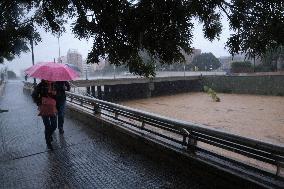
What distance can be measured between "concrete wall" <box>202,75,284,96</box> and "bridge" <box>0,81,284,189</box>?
37573 mm

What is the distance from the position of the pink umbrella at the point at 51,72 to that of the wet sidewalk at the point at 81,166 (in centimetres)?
181

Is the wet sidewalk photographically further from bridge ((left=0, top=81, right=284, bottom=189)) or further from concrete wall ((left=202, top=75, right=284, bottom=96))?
concrete wall ((left=202, top=75, right=284, bottom=96))

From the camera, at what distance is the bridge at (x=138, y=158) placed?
17.5ft

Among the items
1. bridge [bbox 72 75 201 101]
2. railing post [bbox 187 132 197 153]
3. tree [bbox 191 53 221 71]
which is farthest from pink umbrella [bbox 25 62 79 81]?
tree [bbox 191 53 221 71]

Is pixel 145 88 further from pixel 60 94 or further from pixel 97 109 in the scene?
pixel 60 94

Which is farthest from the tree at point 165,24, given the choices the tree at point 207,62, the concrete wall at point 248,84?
the tree at point 207,62

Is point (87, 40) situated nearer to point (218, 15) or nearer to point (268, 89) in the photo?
point (218, 15)

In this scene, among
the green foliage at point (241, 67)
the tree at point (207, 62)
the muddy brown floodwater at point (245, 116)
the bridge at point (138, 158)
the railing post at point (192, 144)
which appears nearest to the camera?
the bridge at point (138, 158)

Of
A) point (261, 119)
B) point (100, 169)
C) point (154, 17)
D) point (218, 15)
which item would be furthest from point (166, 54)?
point (261, 119)

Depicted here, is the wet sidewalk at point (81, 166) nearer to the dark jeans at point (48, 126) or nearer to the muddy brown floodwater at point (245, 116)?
the dark jeans at point (48, 126)

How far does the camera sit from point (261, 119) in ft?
94.5

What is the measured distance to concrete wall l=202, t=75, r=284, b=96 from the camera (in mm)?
42844

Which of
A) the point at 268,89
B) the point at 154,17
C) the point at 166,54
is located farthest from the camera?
the point at 268,89

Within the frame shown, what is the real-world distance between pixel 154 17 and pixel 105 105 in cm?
742
